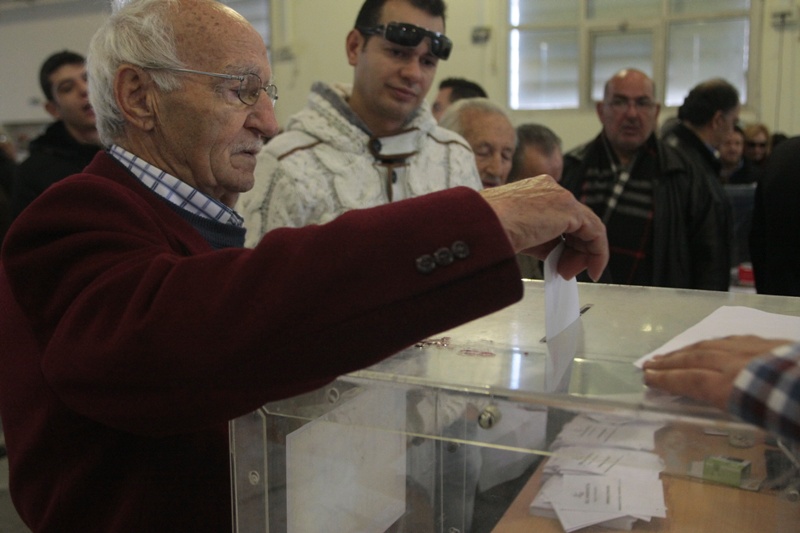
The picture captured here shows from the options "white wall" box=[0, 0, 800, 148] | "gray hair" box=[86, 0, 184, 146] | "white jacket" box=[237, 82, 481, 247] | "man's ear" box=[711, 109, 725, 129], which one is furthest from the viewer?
"white wall" box=[0, 0, 800, 148]

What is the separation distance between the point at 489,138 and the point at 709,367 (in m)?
2.21

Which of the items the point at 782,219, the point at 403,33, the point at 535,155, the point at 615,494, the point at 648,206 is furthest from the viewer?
the point at 648,206

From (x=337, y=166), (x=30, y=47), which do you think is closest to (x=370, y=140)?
(x=337, y=166)

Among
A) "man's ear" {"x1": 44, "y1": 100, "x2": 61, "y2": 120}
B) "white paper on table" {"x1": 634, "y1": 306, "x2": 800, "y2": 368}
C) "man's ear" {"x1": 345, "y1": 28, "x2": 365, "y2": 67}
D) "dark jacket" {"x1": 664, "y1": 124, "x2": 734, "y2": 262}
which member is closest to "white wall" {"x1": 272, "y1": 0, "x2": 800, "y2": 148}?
"dark jacket" {"x1": 664, "y1": 124, "x2": 734, "y2": 262}

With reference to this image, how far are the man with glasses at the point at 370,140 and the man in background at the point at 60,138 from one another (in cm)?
125

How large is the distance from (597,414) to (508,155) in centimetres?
224

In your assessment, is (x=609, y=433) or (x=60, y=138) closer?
(x=609, y=433)

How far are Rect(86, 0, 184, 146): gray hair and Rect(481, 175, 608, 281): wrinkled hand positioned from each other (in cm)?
→ 54

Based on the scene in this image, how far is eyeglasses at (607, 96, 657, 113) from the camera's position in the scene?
3.39 metres

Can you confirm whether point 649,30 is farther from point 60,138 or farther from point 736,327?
point 736,327

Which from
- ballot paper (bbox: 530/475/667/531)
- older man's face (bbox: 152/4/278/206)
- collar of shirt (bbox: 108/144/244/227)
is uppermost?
older man's face (bbox: 152/4/278/206)

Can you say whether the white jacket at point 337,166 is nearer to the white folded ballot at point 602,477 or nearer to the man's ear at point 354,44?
the man's ear at point 354,44

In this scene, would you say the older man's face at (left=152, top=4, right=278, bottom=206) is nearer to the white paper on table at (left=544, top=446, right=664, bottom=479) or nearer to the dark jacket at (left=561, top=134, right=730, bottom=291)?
the white paper on table at (left=544, top=446, right=664, bottom=479)

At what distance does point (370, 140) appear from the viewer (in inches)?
91.6
